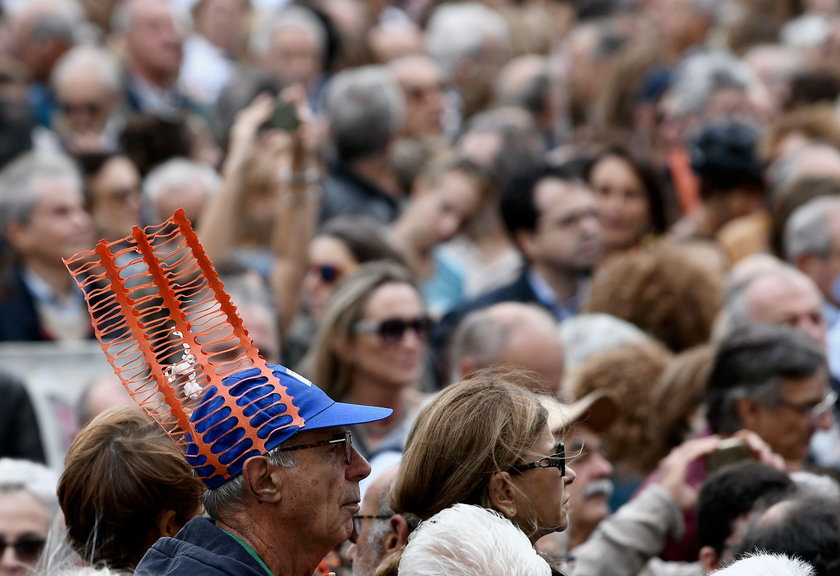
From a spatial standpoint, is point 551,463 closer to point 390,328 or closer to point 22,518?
point 22,518

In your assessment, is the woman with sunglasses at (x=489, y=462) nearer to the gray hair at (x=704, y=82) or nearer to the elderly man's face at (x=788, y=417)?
the elderly man's face at (x=788, y=417)

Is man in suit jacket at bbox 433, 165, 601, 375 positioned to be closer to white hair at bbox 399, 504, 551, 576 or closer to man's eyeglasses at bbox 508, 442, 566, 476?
man's eyeglasses at bbox 508, 442, 566, 476

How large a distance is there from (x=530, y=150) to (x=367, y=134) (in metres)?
1.26

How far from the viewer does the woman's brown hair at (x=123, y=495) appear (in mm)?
3965

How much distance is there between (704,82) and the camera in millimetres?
10125

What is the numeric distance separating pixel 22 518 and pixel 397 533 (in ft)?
4.72

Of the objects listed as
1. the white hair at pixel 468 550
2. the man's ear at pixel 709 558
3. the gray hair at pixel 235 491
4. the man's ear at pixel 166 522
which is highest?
the gray hair at pixel 235 491

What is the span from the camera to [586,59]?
12.5 m

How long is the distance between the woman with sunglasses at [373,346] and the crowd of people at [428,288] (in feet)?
0.04

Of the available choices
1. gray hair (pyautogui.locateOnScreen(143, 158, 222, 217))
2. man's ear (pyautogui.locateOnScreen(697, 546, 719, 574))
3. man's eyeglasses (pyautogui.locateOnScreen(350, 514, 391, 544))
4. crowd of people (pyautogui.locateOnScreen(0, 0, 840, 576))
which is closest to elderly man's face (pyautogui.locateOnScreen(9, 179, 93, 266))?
crowd of people (pyautogui.locateOnScreen(0, 0, 840, 576))

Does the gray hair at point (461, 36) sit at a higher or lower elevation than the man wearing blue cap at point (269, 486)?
lower

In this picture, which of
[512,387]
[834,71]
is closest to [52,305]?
[512,387]

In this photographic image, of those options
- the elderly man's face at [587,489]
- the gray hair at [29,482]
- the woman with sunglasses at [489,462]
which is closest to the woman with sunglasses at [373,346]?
the elderly man's face at [587,489]

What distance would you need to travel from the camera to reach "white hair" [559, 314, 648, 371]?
6.76 m
